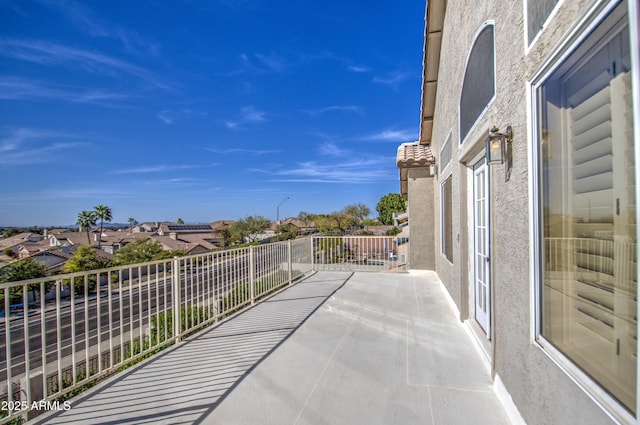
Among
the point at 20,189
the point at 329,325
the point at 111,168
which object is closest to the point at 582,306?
the point at 329,325

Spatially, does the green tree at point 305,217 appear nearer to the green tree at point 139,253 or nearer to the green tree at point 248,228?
the green tree at point 248,228

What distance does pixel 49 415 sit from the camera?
214 centimetres

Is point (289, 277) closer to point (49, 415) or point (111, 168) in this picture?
point (49, 415)

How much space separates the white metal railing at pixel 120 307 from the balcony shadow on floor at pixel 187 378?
0.16 m

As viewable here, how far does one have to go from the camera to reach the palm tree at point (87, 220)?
4556 cm

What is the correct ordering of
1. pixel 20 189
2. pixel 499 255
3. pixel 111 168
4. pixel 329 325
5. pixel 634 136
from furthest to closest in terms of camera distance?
pixel 111 168
pixel 20 189
pixel 329 325
pixel 499 255
pixel 634 136

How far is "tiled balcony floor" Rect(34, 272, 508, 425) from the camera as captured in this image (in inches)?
84.3

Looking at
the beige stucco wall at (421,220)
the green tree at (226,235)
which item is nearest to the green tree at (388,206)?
the green tree at (226,235)

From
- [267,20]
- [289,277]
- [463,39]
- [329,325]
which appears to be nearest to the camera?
[463,39]

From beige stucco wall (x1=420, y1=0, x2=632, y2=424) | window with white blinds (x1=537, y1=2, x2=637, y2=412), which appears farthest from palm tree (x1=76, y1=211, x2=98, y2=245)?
window with white blinds (x1=537, y1=2, x2=637, y2=412)

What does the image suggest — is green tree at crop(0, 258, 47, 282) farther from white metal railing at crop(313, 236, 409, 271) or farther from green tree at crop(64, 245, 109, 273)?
white metal railing at crop(313, 236, 409, 271)

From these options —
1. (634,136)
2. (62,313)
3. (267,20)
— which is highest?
(267,20)

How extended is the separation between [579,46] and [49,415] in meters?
3.83

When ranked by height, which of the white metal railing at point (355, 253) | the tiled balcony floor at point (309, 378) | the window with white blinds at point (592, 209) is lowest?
the tiled balcony floor at point (309, 378)
